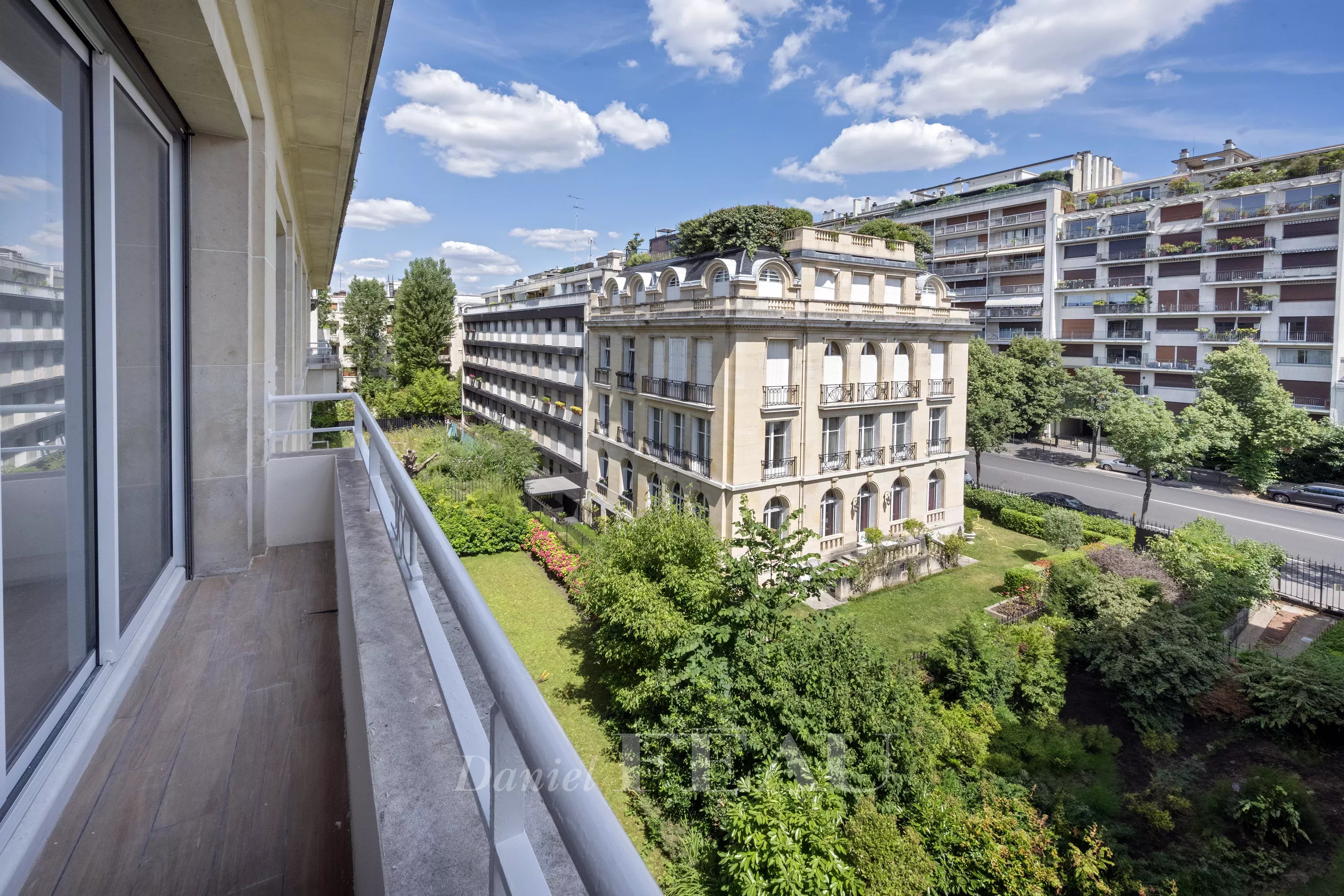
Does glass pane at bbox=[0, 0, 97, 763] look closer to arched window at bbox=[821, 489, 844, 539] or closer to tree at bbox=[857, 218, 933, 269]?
arched window at bbox=[821, 489, 844, 539]

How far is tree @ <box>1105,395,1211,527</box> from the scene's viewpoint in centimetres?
2031

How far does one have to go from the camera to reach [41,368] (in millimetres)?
1755

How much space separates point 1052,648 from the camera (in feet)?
39.9

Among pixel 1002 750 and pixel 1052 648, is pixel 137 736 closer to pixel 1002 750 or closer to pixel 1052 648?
pixel 1002 750

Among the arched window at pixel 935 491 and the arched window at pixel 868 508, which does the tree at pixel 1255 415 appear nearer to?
the arched window at pixel 935 491

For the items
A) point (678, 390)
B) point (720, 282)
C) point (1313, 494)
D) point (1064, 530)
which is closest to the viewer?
point (720, 282)

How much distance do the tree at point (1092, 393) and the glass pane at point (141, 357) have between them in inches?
1382

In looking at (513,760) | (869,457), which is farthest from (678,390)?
(513,760)

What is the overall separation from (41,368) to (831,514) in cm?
A: 1861

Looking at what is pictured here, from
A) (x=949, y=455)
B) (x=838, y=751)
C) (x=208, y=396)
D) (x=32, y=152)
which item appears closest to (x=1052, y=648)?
(x=838, y=751)

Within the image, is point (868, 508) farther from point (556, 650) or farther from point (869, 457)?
point (556, 650)

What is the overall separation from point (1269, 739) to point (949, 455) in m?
12.0

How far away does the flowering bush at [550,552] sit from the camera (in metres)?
17.4

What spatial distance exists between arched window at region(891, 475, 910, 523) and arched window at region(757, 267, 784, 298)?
707cm
